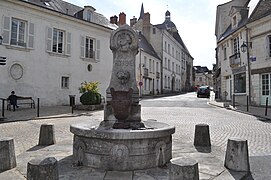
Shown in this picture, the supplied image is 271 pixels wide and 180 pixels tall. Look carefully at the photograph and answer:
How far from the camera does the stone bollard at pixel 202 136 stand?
20.2 feet

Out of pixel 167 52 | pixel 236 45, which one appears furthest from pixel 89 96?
pixel 167 52

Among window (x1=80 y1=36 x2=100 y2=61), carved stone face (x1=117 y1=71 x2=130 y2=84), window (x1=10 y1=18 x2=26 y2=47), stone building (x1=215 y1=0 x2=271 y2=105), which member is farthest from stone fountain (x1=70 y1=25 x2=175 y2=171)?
window (x1=80 y1=36 x2=100 y2=61)

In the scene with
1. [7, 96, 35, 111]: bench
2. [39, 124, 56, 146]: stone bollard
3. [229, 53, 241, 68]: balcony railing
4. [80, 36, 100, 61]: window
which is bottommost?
[39, 124, 56, 146]: stone bollard

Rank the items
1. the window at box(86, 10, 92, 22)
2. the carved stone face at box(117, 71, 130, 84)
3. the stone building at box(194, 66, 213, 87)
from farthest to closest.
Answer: the stone building at box(194, 66, 213, 87) → the window at box(86, 10, 92, 22) → the carved stone face at box(117, 71, 130, 84)

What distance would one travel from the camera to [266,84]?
1719 centimetres

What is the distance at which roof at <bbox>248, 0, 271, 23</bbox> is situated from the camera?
57.1 feet

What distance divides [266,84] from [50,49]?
1600cm

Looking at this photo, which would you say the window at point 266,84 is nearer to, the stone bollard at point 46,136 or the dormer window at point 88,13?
the dormer window at point 88,13

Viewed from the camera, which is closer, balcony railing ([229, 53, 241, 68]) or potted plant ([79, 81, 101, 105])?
potted plant ([79, 81, 101, 105])

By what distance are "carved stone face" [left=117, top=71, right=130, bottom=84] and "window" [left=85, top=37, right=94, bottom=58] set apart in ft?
51.6

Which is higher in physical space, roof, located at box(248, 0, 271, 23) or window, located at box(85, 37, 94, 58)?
roof, located at box(248, 0, 271, 23)

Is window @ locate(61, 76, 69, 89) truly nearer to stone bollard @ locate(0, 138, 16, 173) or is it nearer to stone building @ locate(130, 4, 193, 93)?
stone bollard @ locate(0, 138, 16, 173)

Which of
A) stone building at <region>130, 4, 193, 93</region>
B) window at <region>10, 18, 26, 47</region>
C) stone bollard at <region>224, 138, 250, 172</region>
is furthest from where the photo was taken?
stone building at <region>130, 4, 193, 93</region>

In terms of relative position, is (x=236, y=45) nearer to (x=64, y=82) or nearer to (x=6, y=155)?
(x=64, y=82)
